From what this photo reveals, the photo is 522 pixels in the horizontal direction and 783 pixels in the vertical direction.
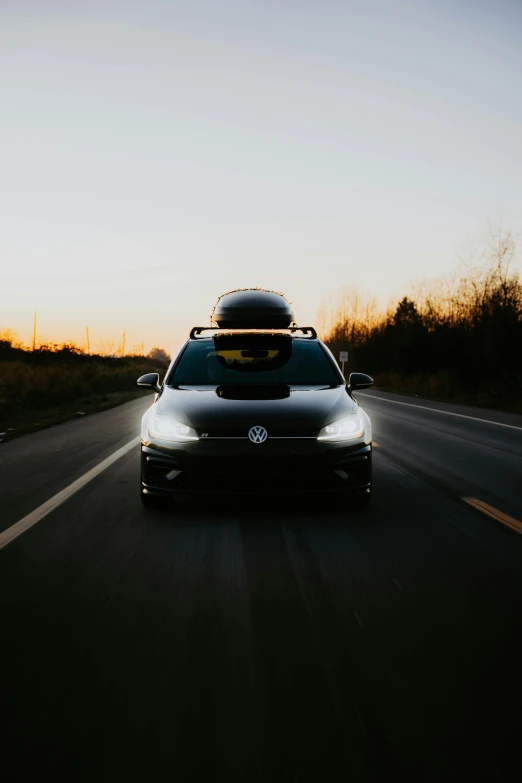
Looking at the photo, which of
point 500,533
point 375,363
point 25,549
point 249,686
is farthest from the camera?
point 375,363

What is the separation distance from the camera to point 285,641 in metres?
3.75

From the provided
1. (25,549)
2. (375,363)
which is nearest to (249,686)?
(25,549)

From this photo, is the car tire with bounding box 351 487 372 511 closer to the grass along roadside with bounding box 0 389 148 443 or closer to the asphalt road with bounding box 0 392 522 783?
the asphalt road with bounding box 0 392 522 783

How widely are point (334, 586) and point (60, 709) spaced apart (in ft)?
6.72

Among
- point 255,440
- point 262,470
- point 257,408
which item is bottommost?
point 262,470

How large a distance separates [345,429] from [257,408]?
77cm

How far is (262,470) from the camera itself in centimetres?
634

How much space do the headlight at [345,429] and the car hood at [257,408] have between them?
54 mm

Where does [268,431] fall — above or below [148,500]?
above

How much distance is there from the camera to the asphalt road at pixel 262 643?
269 centimetres

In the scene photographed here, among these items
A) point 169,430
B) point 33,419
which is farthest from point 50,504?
point 33,419

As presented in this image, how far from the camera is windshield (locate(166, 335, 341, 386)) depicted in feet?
25.7

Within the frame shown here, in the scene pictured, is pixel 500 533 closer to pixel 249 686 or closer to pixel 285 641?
pixel 285 641

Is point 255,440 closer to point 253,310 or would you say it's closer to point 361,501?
point 361,501
